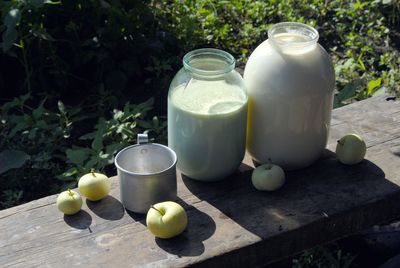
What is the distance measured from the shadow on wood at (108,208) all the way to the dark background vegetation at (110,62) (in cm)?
72

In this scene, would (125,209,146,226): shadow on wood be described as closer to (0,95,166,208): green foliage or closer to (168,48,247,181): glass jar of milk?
(168,48,247,181): glass jar of milk

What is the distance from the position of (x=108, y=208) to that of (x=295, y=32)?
26.5 inches

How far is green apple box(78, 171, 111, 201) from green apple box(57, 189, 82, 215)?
0.04m

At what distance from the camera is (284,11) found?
3.94m

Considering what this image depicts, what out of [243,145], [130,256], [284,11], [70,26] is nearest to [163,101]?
[70,26]

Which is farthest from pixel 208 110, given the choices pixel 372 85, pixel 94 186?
pixel 372 85

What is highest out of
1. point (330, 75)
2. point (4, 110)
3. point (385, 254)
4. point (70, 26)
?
point (330, 75)

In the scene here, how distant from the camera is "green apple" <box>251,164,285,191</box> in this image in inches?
66.4

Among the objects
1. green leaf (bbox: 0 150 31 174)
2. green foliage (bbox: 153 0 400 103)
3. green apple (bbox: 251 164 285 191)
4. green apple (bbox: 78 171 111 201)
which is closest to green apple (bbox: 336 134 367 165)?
green apple (bbox: 251 164 285 191)

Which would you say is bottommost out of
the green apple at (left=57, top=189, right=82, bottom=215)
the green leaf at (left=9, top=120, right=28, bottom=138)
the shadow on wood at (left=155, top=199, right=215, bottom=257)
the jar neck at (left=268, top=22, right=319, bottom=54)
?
the green leaf at (left=9, top=120, right=28, bottom=138)

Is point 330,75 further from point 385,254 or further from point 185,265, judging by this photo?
point 385,254

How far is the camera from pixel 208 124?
1626 millimetres

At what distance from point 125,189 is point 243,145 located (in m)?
0.34

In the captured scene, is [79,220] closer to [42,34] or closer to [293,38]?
[293,38]
